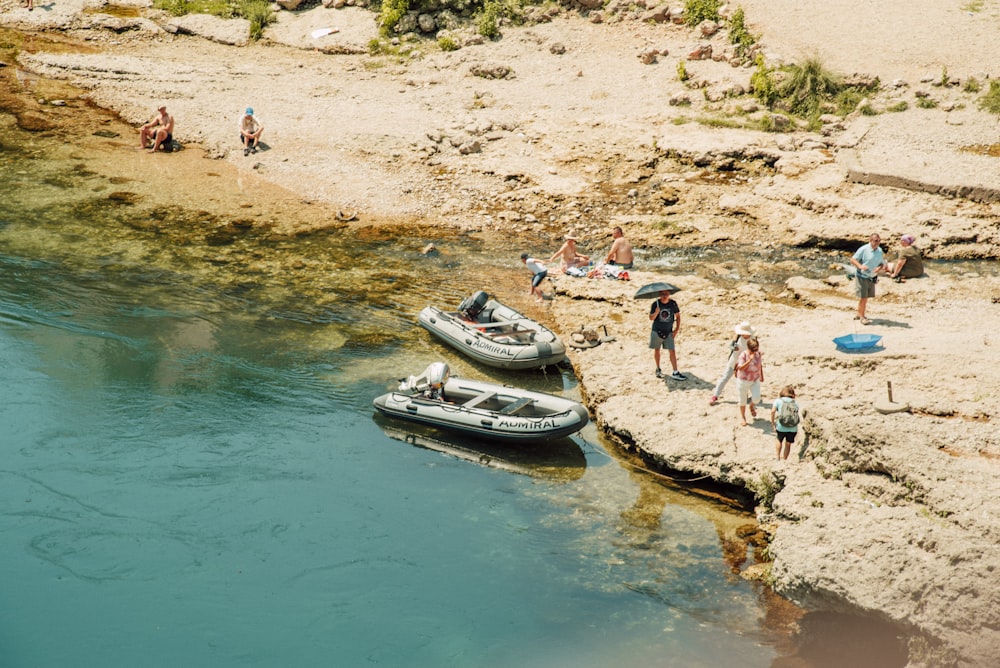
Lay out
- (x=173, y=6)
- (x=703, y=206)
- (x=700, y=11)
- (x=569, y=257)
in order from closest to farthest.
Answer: (x=569, y=257) < (x=703, y=206) < (x=700, y=11) < (x=173, y=6)

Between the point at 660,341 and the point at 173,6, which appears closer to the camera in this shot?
the point at 660,341

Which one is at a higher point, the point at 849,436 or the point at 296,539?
the point at 849,436

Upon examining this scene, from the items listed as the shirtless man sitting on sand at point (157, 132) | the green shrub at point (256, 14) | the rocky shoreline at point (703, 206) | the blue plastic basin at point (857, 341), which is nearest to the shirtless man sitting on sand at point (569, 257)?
the rocky shoreline at point (703, 206)

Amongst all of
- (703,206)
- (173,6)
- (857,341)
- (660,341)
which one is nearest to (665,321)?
(660,341)

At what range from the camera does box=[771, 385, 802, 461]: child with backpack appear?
38.0 feet

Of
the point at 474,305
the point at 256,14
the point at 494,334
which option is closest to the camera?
the point at 494,334

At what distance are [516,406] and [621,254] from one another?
17.7 ft

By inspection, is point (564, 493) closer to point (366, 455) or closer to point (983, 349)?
point (366, 455)

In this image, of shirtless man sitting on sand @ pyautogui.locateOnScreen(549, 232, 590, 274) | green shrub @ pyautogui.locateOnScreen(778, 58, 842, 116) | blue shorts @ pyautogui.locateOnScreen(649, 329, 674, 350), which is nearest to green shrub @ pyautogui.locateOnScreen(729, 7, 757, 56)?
green shrub @ pyautogui.locateOnScreen(778, 58, 842, 116)

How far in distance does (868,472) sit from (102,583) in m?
9.44

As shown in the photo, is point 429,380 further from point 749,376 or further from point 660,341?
point 749,376

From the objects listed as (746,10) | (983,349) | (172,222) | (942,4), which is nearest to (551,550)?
(983,349)

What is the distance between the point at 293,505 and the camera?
1249 cm

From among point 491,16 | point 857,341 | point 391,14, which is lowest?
→ point 857,341
